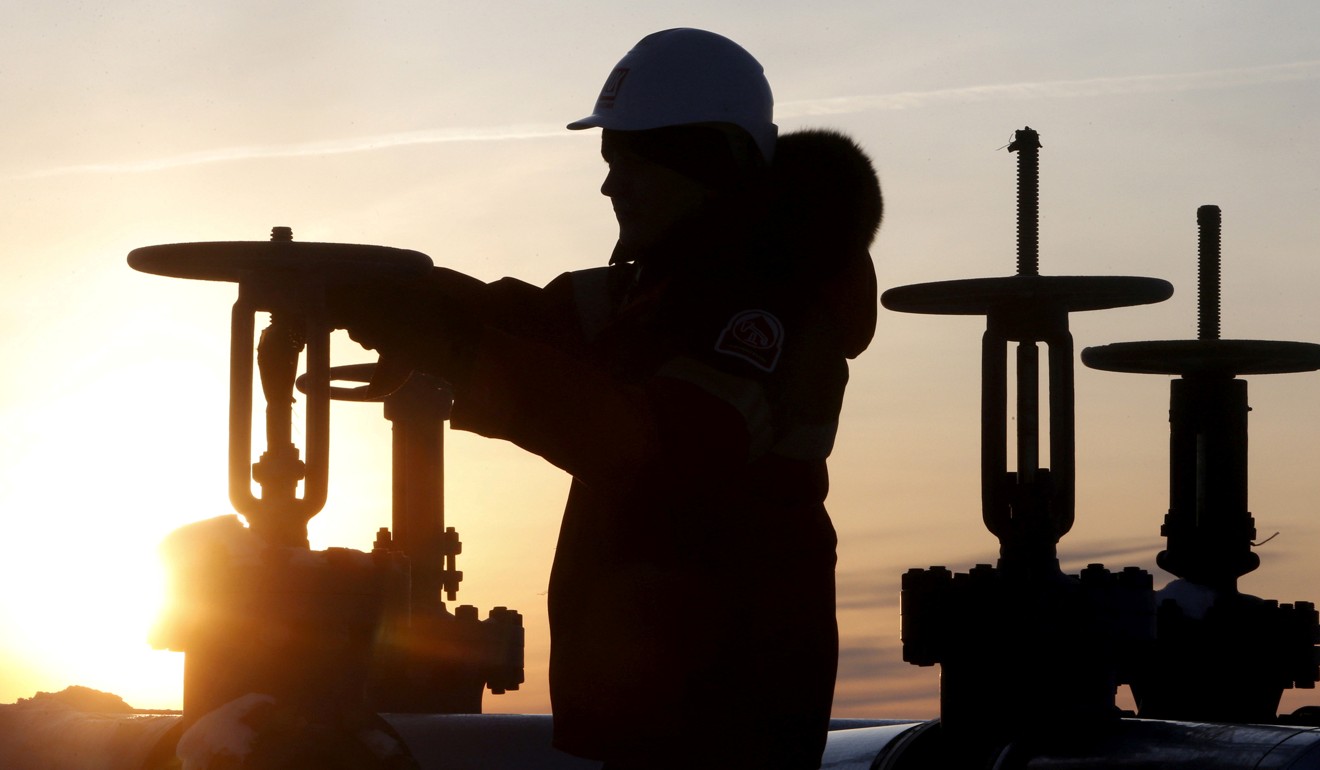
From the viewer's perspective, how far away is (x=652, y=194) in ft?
15.3

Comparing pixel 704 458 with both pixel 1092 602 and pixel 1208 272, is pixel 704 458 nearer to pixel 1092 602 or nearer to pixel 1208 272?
pixel 1092 602

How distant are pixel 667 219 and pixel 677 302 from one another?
0.45 metres

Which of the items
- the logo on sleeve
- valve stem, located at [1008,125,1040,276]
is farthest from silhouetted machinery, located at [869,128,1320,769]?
the logo on sleeve

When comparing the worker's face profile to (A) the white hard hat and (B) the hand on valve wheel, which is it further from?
(B) the hand on valve wheel

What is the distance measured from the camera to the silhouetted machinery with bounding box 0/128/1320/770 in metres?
6.23

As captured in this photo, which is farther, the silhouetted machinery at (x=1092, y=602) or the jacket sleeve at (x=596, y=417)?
the silhouetted machinery at (x=1092, y=602)

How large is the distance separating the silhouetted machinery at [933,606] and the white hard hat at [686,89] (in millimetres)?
695

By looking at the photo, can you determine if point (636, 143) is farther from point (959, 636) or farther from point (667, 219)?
point (959, 636)

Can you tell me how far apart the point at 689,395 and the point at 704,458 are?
15 centimetres

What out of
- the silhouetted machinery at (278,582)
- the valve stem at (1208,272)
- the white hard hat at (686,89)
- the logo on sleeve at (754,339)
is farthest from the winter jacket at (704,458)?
the valve stem at (1208,272)

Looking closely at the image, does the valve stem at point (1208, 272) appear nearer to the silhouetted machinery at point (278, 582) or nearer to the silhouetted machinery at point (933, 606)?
the silhouetted machinery at point (933, 606)

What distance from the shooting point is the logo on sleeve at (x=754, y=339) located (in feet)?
13.4

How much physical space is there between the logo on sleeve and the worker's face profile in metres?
0.57

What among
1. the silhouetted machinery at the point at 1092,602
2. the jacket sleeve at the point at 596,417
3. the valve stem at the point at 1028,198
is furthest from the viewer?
the valve stem at the point at 1028,198
